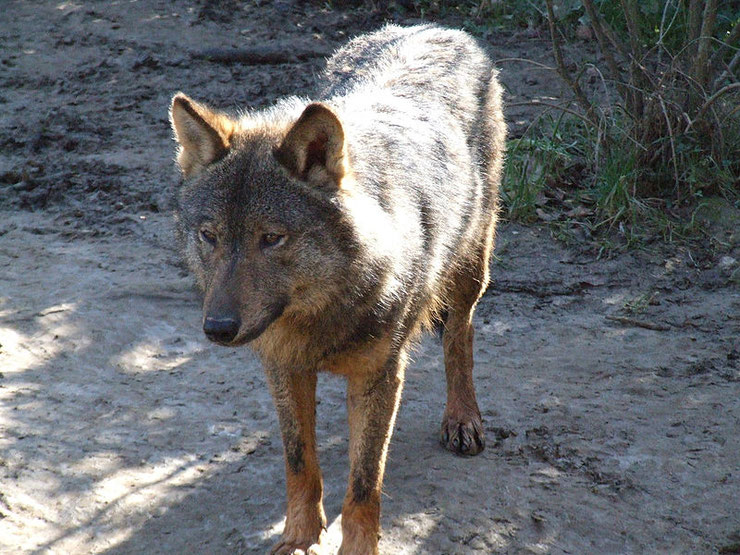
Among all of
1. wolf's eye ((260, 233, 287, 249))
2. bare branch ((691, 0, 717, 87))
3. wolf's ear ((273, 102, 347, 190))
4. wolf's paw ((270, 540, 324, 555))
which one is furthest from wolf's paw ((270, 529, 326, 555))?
bare branch ((691, 0, 717, 87))

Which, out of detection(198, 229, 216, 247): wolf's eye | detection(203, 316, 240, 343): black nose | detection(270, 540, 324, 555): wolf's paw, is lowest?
detection(270, 540, 324, 555): wolf's paw

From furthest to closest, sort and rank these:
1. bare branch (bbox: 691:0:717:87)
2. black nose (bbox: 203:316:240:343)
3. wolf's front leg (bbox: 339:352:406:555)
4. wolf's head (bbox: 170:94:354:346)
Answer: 1. bare branch (bbox: 691:0:717:87)
2. wolf's front leg (bbox: 339:352:406:555)
3. wolf's head (bbox: 170:94:354:346)
4. black nose (bbox: 203:316:240:343)

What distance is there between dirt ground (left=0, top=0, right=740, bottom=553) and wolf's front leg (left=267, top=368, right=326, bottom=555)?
0.21 m

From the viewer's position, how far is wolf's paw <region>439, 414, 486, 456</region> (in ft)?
15.8

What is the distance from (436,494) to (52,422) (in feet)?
6.97

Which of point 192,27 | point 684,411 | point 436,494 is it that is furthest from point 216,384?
point 192,27

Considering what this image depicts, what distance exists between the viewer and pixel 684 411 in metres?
5.10

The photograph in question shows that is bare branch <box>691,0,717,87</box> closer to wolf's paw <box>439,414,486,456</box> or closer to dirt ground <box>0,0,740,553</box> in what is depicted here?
dirt ground <box>0,0,740,553</box>

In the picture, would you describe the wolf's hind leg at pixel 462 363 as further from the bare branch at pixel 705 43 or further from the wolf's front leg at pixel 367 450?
the bare branch at pixel 705 43

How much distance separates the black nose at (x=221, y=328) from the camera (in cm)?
319

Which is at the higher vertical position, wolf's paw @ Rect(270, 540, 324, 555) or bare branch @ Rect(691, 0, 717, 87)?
bare branch @ Rect(691, 0, 717, 87)

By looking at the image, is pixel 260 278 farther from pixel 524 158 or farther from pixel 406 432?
pixel 524 158

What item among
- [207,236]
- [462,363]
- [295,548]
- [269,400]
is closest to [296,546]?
[295,548]

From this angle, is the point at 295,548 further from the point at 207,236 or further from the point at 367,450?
the point at 207,236
